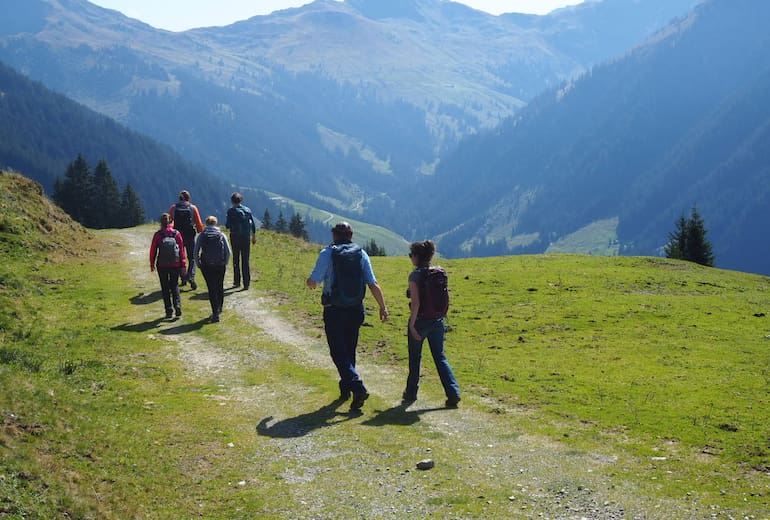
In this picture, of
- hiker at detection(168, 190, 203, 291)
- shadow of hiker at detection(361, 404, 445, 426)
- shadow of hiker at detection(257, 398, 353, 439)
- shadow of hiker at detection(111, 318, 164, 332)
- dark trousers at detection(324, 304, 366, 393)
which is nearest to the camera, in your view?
shadow of hiker at detection(257, 398, 353, 439)

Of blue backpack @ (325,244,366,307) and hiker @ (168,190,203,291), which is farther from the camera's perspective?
hiker @ (168,190,203,291)

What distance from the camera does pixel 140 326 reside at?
2134cm

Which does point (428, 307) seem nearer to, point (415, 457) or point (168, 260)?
point (415, 457)

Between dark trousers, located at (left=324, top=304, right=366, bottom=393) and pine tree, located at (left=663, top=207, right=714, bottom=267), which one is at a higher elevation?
pine tree, located at (left=663, top=207, right=714, bottom=267)

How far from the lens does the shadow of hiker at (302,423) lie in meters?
12.7

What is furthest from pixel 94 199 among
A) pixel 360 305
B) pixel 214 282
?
pixel 360 305

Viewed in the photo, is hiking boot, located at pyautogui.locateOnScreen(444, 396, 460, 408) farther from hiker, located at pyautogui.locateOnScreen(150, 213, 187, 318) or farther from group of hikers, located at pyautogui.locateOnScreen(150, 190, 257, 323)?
hiker, located at pyautogui.locateOnScreen(150, 213, 187, 318)

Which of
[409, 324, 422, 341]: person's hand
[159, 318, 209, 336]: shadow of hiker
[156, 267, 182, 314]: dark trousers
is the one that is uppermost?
[409, 324, 422, 341]: person's hand

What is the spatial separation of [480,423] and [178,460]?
6.23m

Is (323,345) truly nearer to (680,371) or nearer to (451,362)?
(451,362)

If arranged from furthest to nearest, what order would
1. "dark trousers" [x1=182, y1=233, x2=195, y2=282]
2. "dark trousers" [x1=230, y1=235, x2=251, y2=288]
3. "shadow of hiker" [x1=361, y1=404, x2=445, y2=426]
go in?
"dark trousers" [x1=230, y1=235, x2=251, y2=288] → "dark trousers" [x1=182, y1=233, x2=195, y2=282] → "shadow of hiker" [x1=361, y1=404, x2=445, y2=426]

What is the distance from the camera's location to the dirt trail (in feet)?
31.4

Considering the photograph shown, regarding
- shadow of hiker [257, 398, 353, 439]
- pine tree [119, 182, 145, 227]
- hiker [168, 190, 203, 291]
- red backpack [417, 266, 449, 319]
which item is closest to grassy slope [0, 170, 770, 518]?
shadow of hiker [257, 398, 353, 439]

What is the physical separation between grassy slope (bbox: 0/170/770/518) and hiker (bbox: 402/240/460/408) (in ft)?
2.96
